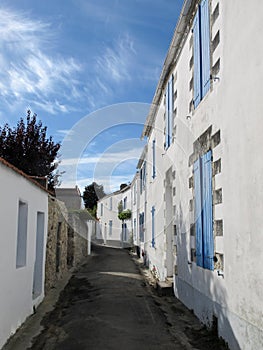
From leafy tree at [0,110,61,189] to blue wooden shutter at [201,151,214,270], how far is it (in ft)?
36.9

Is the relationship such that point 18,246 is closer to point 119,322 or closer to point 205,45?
point 119,322

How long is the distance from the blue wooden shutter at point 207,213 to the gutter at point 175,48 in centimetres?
353

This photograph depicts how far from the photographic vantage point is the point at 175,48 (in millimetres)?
10156

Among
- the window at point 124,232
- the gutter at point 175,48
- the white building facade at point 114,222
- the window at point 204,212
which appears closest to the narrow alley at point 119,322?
the window at point 204,212

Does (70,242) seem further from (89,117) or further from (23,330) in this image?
(23,330)

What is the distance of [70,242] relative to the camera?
1744cm

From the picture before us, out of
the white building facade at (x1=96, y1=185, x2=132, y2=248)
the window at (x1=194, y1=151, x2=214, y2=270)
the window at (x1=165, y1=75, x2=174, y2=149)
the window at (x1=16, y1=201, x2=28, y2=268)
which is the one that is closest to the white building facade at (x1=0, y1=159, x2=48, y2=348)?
the window at (x1=16, y1=201, x2=28, y2=268)

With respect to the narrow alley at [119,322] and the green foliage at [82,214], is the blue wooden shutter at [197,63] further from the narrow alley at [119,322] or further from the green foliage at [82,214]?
the green foliage at [82,214]

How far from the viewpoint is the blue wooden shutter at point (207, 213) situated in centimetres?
665

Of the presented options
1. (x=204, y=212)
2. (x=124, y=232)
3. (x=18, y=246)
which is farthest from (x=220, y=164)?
(x=124, y=232)

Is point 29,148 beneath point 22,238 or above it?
above

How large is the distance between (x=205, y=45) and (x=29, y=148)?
11603mm

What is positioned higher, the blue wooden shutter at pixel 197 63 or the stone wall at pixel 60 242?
the blue wooden shutter at pixel 197 63

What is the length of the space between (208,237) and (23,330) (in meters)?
3.81
